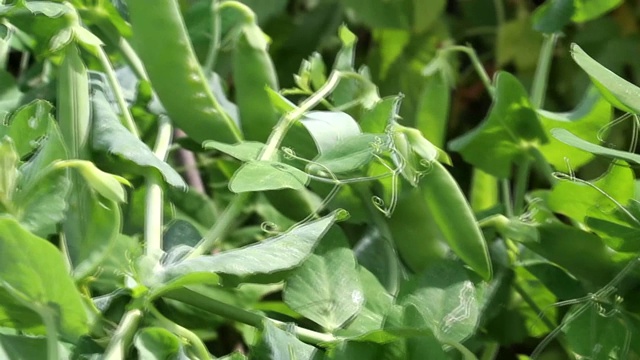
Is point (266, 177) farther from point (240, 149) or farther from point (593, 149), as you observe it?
point (593, 149)

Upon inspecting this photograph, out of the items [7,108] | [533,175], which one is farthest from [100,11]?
[533,175]

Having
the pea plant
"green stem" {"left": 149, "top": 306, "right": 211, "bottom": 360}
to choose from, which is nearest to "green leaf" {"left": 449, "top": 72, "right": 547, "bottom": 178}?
the pea plant

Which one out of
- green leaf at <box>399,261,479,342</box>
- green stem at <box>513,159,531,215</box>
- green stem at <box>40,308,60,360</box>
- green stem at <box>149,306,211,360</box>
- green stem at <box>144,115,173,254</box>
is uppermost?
green stem at <box>40,308,60,360</box>

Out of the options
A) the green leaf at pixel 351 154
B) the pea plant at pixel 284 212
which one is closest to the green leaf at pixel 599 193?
the pea plant at pixel 284 212

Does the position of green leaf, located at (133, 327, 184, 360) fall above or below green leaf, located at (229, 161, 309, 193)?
below

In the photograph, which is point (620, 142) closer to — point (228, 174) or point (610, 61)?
point (610, 61)

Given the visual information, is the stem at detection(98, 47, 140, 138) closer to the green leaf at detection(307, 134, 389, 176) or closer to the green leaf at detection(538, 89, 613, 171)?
the green leaf at detection(307, 134, 389, 176)

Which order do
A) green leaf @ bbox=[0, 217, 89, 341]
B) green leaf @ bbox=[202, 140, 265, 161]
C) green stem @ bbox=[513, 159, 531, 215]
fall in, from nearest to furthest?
green leaf @ bbox=[0, 217, 89, 341] → green leaf @ bbox=[202, 140, 265, 161] → green stem @ bbox=[513, 159, 531, 215]
